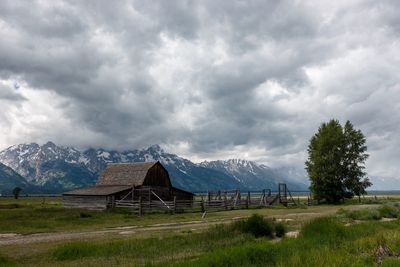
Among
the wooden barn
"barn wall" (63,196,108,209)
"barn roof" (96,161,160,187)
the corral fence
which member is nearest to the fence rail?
the corral fence

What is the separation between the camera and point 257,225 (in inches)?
766

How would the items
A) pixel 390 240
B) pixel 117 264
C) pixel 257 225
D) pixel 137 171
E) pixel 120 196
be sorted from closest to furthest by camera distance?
pixel 117 264
pixel 390 240
pixel 257 225
pixel 120 196
pixel 137 171

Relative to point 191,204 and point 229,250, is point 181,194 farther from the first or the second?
point 229,250

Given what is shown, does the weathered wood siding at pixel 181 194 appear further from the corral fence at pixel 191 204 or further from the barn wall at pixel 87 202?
the barn wall at pixel 87 202

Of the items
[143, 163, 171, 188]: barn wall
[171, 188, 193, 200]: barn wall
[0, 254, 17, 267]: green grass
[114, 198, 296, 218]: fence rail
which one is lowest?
[0, 254, 17, 267]: green grass

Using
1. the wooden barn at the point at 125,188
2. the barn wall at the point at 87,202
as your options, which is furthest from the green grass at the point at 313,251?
the barn wall at the point at 87,202

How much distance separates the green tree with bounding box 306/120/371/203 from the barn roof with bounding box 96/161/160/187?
2496 cm

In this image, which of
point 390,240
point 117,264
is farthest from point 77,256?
point 390,240

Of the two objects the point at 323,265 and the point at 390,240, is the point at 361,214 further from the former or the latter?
the point at 323,265

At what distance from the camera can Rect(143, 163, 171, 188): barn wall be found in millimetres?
57219

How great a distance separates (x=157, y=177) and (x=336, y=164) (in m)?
27.0

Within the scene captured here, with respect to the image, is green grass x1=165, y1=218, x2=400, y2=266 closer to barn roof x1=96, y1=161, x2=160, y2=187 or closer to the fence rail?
the fence rail

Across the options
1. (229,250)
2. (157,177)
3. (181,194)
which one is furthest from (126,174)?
(229,250)

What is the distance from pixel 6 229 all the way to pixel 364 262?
25628mm
